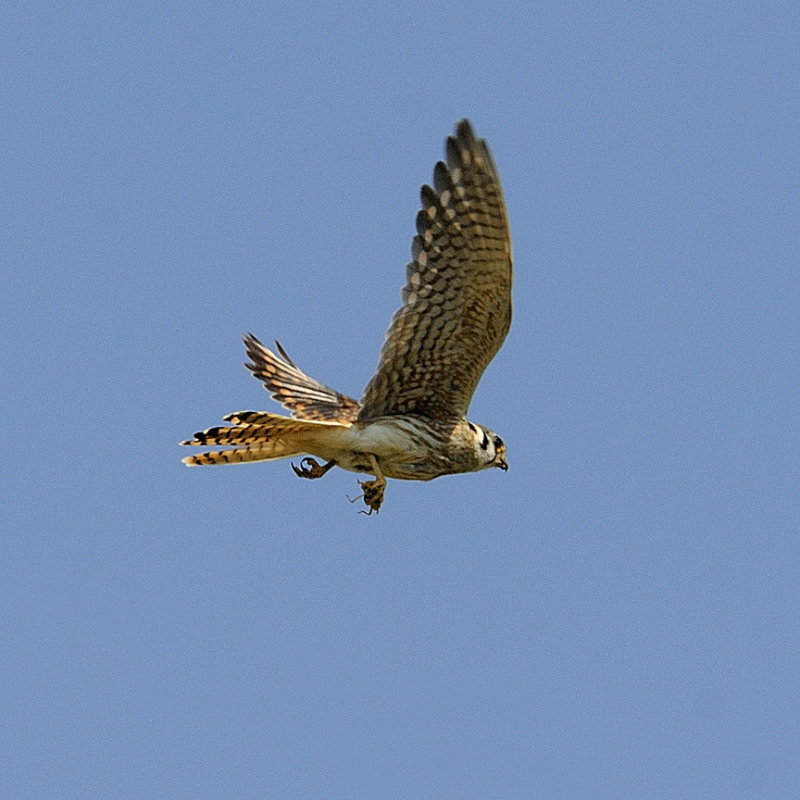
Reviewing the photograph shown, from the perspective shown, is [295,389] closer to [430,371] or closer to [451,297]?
[430,371]

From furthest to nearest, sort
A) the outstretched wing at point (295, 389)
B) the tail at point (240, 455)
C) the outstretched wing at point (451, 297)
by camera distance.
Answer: the outstretched wing at point (295, 389) < the tail at point (240, 455) < the outstretched wing at point (451, 297)

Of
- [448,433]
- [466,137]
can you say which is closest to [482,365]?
[448,433]

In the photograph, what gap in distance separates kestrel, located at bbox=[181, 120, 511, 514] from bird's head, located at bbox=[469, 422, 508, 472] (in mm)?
14

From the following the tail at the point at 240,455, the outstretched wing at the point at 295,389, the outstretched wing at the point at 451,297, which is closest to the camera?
the outstretched wing at the point at 451,297

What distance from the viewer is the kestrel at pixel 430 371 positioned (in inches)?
421

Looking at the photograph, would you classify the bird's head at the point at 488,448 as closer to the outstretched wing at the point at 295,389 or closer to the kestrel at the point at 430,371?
the kestrel at the point at 430,371

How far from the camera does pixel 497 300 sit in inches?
430

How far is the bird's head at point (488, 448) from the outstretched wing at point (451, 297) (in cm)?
30

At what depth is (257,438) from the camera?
35.9 feet

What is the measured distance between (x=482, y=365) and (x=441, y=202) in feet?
3.96

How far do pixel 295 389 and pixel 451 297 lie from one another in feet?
5.57

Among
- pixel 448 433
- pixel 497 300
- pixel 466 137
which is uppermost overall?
pixel 466 137

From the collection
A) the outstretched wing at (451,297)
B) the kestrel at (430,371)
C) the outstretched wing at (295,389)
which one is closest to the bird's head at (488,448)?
the kestrel at (430,371)

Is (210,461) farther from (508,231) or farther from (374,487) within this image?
(508,231)
